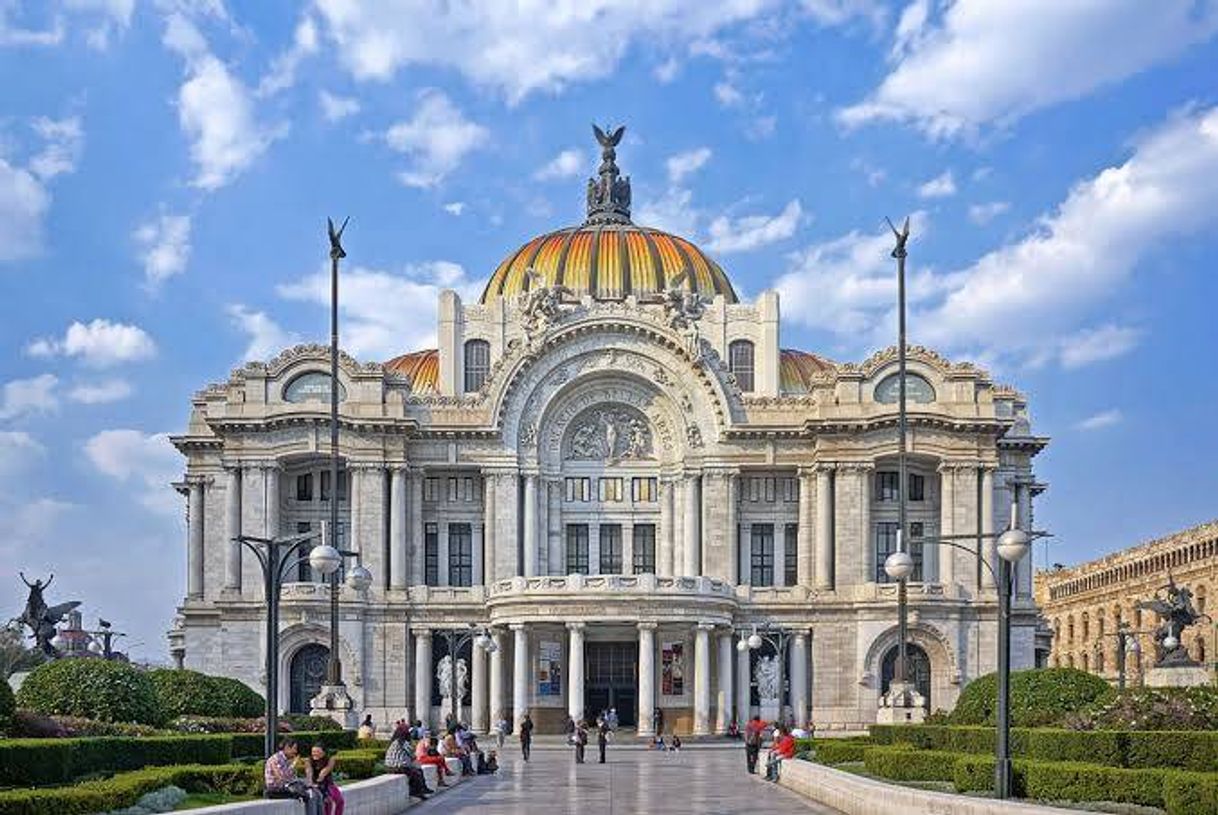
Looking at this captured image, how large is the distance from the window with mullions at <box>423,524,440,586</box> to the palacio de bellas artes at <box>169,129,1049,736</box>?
16 cm

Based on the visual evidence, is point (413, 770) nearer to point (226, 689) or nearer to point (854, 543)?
point (226, 689)

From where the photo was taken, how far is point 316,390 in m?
88.8

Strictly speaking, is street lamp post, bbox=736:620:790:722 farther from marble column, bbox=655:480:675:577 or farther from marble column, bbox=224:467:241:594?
marble column, bbox=224:467:241:594

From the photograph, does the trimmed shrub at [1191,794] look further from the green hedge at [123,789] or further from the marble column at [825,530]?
the marble column at [825,530]

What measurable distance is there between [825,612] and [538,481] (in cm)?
1580

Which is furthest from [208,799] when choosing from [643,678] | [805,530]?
[805,530]

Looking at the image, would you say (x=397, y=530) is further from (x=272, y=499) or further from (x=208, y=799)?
(x=208, y=799)

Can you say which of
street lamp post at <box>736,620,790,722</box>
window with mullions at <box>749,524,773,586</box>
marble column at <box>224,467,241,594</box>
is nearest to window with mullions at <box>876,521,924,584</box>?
window with mullions at <box>749,524,773,586</box>

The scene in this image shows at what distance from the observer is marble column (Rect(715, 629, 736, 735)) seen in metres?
84.7

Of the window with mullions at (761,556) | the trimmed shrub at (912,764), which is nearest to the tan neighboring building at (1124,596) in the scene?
the window with mullions at (761,556)

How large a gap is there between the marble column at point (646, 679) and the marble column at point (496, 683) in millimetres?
6972

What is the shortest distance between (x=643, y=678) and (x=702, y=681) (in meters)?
3.15

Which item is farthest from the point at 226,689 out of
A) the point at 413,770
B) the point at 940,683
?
the point at 940,683

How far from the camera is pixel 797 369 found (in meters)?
101
